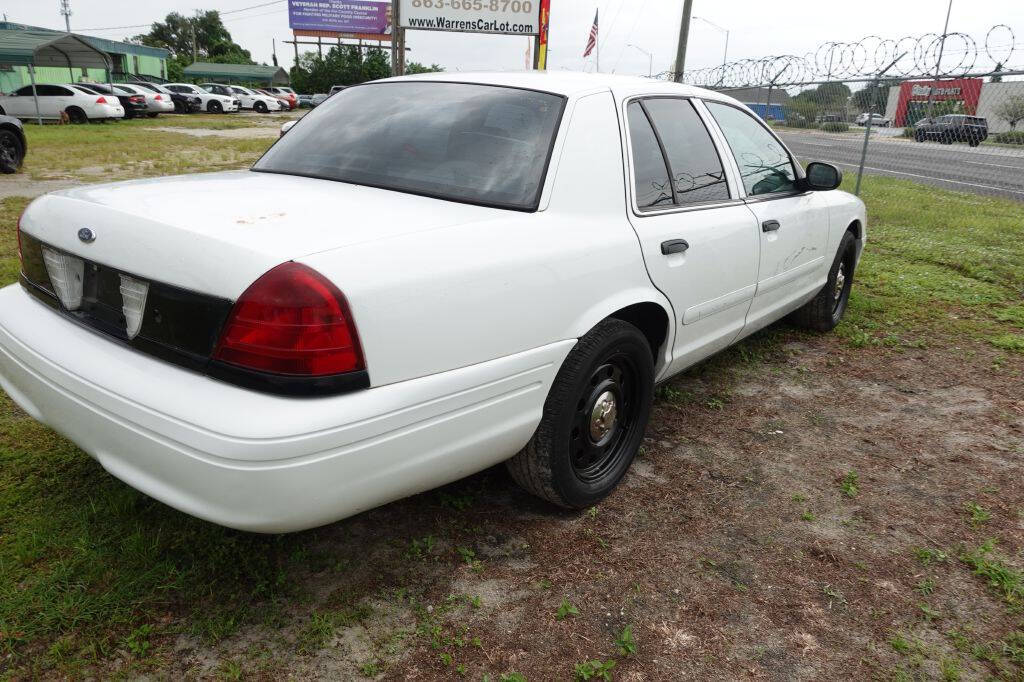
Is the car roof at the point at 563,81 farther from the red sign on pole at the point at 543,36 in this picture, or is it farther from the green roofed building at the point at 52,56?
the green roofed building at the point at 52,56

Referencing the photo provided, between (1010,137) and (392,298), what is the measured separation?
33.1ft

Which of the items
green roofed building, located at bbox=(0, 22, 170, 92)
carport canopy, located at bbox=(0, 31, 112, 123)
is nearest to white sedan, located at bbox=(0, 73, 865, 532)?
carport canopy, located at bbox=(0, 31, 112, 123)

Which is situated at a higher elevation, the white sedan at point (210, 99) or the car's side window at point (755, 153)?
the car's side window at point (755, 153)

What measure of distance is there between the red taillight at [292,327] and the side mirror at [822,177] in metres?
3.08

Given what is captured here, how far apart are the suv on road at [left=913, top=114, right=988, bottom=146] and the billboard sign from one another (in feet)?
183

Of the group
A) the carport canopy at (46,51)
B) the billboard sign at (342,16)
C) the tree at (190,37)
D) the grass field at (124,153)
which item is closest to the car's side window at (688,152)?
the grass field at (124,153)

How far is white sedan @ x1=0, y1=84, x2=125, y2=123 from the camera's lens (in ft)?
78.2

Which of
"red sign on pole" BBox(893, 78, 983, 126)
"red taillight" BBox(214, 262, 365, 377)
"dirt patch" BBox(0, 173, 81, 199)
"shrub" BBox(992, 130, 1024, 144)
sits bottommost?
"dirt patch" BBox(0, 173, 81, 199)

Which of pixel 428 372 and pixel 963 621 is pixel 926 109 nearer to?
pixel 963 621

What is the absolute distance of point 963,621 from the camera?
92.4 inches

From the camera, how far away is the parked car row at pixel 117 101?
23969 millimetres

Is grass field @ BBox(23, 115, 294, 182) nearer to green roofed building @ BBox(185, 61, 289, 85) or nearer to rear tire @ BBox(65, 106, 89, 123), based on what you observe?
rear tire @ BBox(65, 106, 89, 123)

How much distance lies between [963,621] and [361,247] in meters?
2.15

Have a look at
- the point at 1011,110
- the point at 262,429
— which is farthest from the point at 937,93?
the point at 262,429
